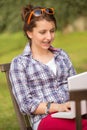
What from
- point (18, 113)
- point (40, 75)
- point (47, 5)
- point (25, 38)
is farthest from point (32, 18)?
point (25, 38)

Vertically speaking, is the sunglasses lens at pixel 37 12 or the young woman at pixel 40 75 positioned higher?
the sunglasses lens at pixel 37 12

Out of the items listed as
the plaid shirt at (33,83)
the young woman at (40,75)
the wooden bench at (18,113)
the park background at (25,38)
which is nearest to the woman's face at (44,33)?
the young woman at (40,75)

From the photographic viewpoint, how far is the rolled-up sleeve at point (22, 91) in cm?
340

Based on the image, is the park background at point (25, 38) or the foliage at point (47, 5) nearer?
the park background at point (25, 38)

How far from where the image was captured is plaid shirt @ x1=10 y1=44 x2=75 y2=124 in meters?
3.41

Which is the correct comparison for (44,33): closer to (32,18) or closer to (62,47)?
(32,18)

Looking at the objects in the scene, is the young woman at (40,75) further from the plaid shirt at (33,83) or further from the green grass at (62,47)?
the green grass at (62,47)

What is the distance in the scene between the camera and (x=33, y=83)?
3469 mm

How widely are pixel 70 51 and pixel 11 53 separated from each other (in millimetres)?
1500

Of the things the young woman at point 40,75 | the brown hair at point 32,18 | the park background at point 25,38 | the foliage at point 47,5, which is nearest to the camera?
the young woman at point 40,75

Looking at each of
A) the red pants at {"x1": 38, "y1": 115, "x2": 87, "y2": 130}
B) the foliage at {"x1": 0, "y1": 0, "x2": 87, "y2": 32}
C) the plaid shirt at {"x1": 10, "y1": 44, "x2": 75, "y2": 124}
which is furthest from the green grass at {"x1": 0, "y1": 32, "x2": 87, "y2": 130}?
the red pants at {"x1": 38, "y1": 115, "x2": 87, "y2": 130}

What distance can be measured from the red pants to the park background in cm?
164

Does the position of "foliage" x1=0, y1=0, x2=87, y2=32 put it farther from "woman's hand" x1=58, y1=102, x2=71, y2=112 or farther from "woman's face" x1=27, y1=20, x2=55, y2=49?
"woman's hand" x1=58, y1=102, x2=71, y2=112

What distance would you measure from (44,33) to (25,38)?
533 cm
